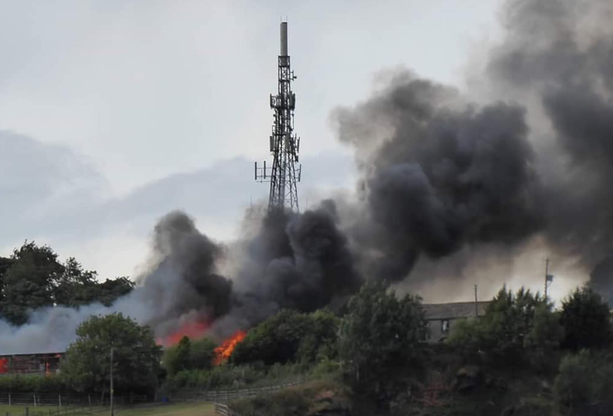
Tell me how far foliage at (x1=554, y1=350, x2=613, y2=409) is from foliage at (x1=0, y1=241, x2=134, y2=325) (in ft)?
235

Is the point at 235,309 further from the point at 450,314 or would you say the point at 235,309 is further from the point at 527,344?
the point at 527,344

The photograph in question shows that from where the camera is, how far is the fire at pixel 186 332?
115562 millimetres

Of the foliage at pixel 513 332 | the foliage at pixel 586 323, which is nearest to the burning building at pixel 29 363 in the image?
the foliage at pixel 513 332

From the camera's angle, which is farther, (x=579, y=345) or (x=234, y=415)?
(x=579, y=345)

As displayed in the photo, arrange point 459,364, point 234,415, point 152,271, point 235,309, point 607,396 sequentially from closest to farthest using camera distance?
point 234,415 → point 607,396 → point 459,364 → point 235,309 → point 152,271

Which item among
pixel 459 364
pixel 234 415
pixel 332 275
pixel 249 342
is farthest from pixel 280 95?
pixel 234 415

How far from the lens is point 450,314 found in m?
104

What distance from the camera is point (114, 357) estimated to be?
304 feet

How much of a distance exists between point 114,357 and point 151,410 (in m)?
7.48

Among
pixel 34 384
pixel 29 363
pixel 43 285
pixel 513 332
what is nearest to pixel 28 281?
pixel 43 285

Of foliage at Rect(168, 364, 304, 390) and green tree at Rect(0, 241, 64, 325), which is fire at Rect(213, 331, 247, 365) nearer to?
foliage at Rect(168, 364, 304, 390)

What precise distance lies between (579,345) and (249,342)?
103 ft

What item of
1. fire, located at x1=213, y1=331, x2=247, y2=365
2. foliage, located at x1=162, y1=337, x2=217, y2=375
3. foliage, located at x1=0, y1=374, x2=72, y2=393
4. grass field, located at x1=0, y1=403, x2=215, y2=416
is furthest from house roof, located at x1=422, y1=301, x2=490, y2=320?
foliage, located at x1=0, y1=374, x2=72, y2=393

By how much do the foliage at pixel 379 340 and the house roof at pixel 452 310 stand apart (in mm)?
12746
